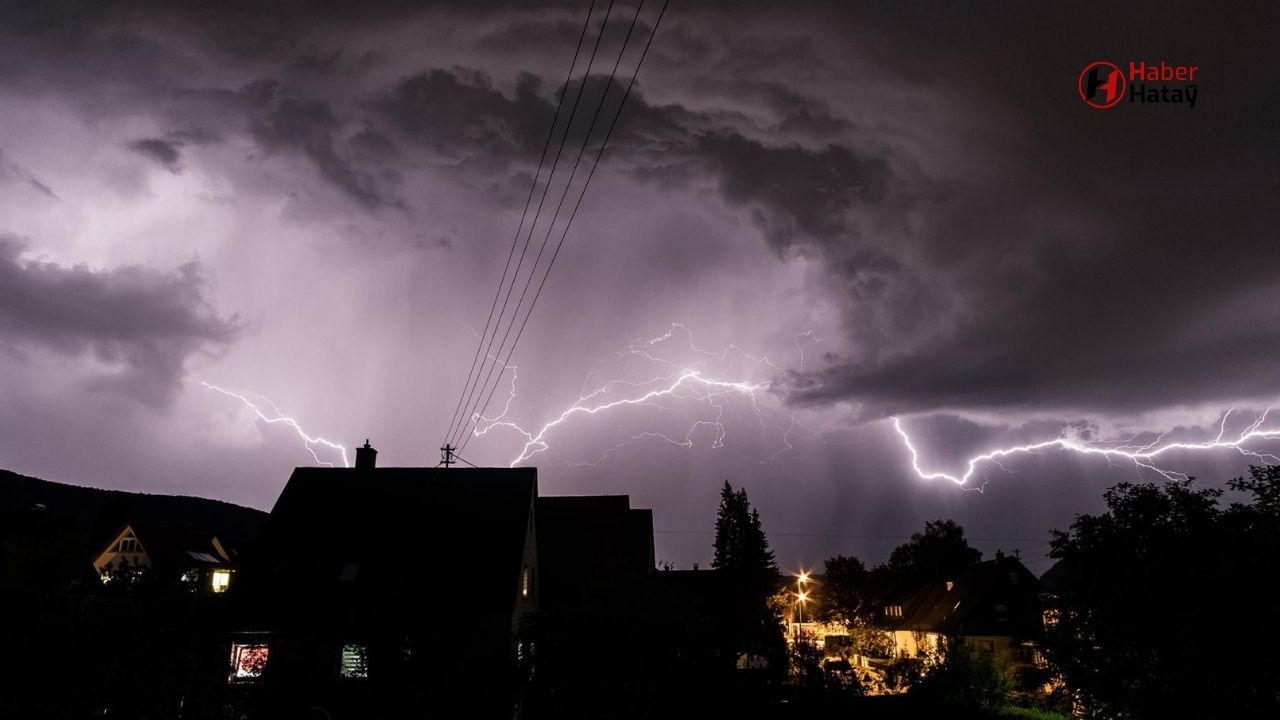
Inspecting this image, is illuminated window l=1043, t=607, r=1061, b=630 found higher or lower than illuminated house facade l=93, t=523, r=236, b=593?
lower

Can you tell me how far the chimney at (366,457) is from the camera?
1316 inches

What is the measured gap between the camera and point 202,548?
70.1m

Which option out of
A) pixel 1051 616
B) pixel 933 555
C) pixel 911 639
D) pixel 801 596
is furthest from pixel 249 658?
pixel 933 555

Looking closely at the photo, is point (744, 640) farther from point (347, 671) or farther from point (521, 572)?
point (347, 671)

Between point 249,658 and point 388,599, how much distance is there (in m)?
5.43

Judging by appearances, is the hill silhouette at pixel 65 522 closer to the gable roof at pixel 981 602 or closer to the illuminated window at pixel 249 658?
the illuminated window at pixel 249 658

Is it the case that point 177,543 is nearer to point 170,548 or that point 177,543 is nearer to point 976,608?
point 170,548

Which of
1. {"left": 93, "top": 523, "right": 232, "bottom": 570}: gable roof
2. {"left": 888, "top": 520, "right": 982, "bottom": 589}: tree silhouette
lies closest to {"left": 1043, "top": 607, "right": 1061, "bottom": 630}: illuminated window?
{"left": 93, "top": 523, "right": 232, "bottom": 570}: gable roof

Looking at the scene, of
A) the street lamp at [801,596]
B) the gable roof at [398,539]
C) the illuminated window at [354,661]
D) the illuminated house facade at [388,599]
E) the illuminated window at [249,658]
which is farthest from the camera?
the street lamp at [801,596]

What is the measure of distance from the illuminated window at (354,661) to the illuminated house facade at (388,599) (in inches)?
1.4

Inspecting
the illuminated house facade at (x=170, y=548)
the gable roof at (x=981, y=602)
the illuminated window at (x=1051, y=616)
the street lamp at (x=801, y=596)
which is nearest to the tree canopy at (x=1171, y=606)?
the illuminated window at (x=1051, y=616)

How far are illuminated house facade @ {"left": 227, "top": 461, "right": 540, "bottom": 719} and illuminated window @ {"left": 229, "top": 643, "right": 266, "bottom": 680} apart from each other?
1.7 inches

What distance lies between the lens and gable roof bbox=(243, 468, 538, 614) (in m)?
25.5

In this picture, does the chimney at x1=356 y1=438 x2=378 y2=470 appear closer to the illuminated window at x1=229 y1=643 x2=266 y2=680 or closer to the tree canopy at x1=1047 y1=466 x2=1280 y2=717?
the illuminated window at x1=229 y1=643 x2=266 y2=680
